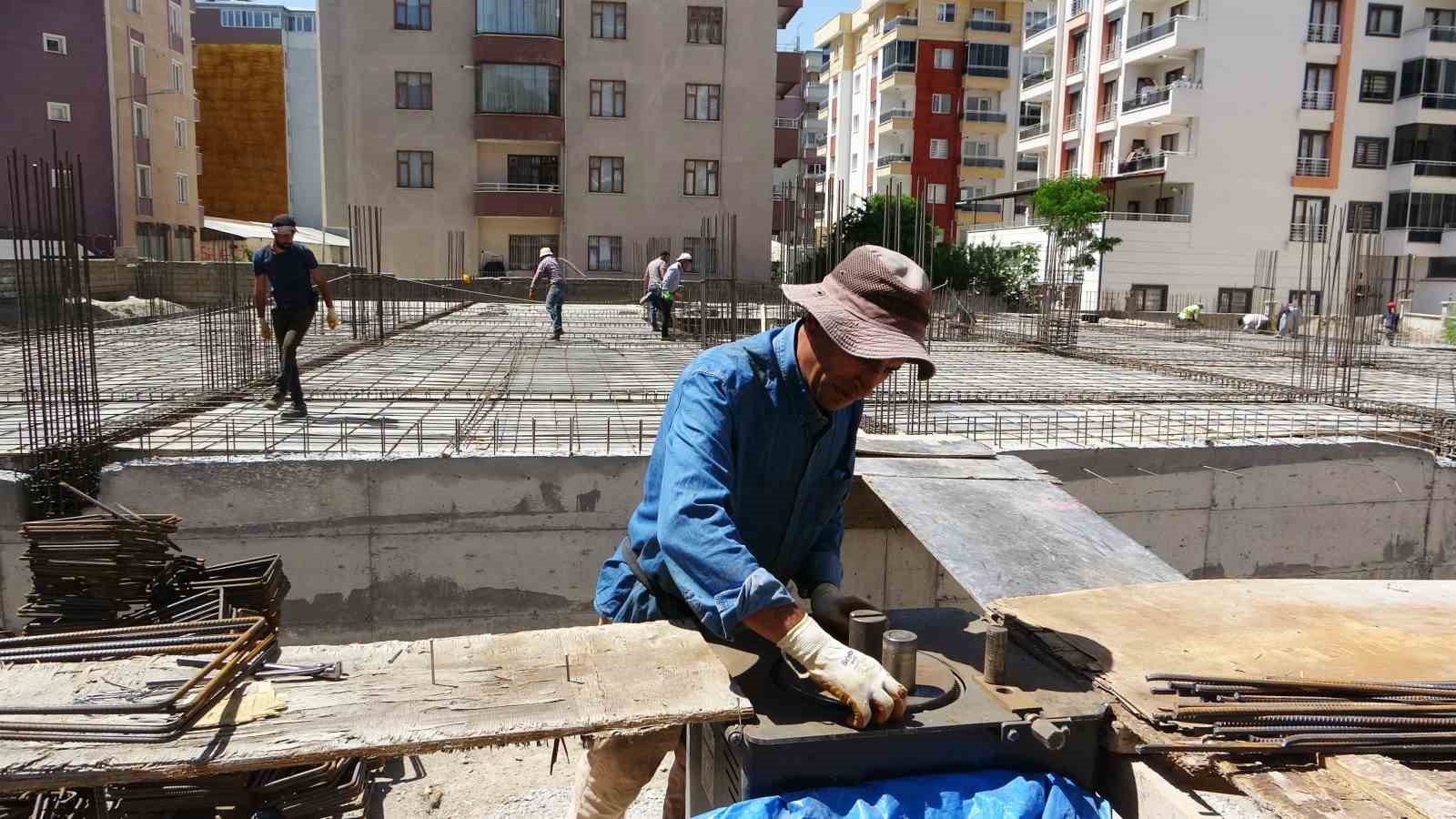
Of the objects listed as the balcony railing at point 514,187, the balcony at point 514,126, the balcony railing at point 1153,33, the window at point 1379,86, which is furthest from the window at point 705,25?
the window at point 1379,86

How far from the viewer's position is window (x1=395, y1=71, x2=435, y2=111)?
2795 centimetres

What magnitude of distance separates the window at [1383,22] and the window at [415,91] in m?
29.6

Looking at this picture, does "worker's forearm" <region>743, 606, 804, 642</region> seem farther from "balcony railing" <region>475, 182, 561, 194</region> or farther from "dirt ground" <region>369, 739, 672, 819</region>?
"balcony railing" <region>475, 182, 561, 194</region>

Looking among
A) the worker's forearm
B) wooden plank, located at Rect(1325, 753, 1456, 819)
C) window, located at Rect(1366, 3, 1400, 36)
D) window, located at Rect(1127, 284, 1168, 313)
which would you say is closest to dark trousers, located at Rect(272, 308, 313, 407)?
the worker's forearm

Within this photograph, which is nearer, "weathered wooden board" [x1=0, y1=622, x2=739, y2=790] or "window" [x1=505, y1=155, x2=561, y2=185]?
"weathered wooden board" [x1=0, y1=622, x2=739, y2=790]

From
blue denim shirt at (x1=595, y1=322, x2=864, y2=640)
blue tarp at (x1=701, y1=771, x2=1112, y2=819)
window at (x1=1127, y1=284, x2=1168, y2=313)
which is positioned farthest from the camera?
window at (x1=1127, y1=284, x2=1168, y2=313)

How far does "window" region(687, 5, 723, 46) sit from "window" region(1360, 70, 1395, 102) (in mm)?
21389

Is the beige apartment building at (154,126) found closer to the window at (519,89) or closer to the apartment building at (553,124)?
the apartment building at (553,124)

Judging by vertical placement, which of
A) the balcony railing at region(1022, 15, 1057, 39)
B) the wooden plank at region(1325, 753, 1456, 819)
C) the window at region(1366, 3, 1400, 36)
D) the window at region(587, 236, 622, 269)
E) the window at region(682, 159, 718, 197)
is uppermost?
the balcony railing at region(1022, 15, 1057, 39)

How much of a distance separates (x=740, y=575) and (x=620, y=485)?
338cm

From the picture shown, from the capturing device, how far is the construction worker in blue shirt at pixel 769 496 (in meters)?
1.96

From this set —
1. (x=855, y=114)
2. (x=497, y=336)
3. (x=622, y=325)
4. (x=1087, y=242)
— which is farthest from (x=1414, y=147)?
(x=497, y=336)

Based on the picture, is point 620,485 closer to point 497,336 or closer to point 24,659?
point 24,659

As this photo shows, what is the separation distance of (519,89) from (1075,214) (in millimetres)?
16238
